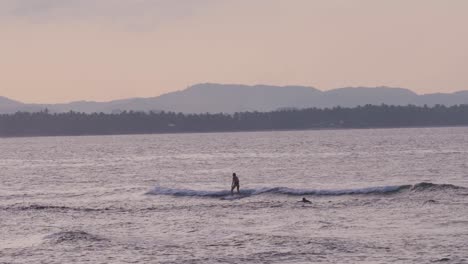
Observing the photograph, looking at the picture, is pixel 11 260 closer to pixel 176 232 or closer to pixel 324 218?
pixel 176 232

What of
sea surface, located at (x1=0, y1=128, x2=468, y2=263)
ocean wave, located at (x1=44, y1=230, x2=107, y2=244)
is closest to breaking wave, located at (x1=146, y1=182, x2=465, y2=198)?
sea surface, located at (x1=0, y1=128, x2=468, y2=263)

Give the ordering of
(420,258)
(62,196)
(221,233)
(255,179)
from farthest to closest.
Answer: (255,179), (62,196), (221,233), (420,258)

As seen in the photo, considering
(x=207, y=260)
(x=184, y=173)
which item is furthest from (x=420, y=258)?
(x=184, y=173)

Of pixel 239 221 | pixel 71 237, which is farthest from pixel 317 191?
pixel 71 237

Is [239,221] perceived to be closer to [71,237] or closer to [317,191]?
[71,237]

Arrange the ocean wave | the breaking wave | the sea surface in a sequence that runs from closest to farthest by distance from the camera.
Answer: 1. the sea surface
2. the ocean wave
3. the breaking wave

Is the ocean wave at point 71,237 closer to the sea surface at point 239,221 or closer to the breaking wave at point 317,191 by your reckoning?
the sea surface at point 239,221

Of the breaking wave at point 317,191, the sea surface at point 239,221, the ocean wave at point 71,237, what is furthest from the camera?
the breaking wave at point 317,191

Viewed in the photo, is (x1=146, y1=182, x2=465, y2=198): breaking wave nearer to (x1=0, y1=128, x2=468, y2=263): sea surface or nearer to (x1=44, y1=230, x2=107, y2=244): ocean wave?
(x1=0, y1=128, x2=468, y2=263): sea surface

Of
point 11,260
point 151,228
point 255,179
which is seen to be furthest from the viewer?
point 255,179

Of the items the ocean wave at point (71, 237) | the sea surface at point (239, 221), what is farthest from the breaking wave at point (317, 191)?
the ocean wave at point (71, 237)

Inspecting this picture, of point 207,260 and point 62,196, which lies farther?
point 62,196

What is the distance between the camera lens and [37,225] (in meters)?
50.7

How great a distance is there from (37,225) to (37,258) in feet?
39.1
